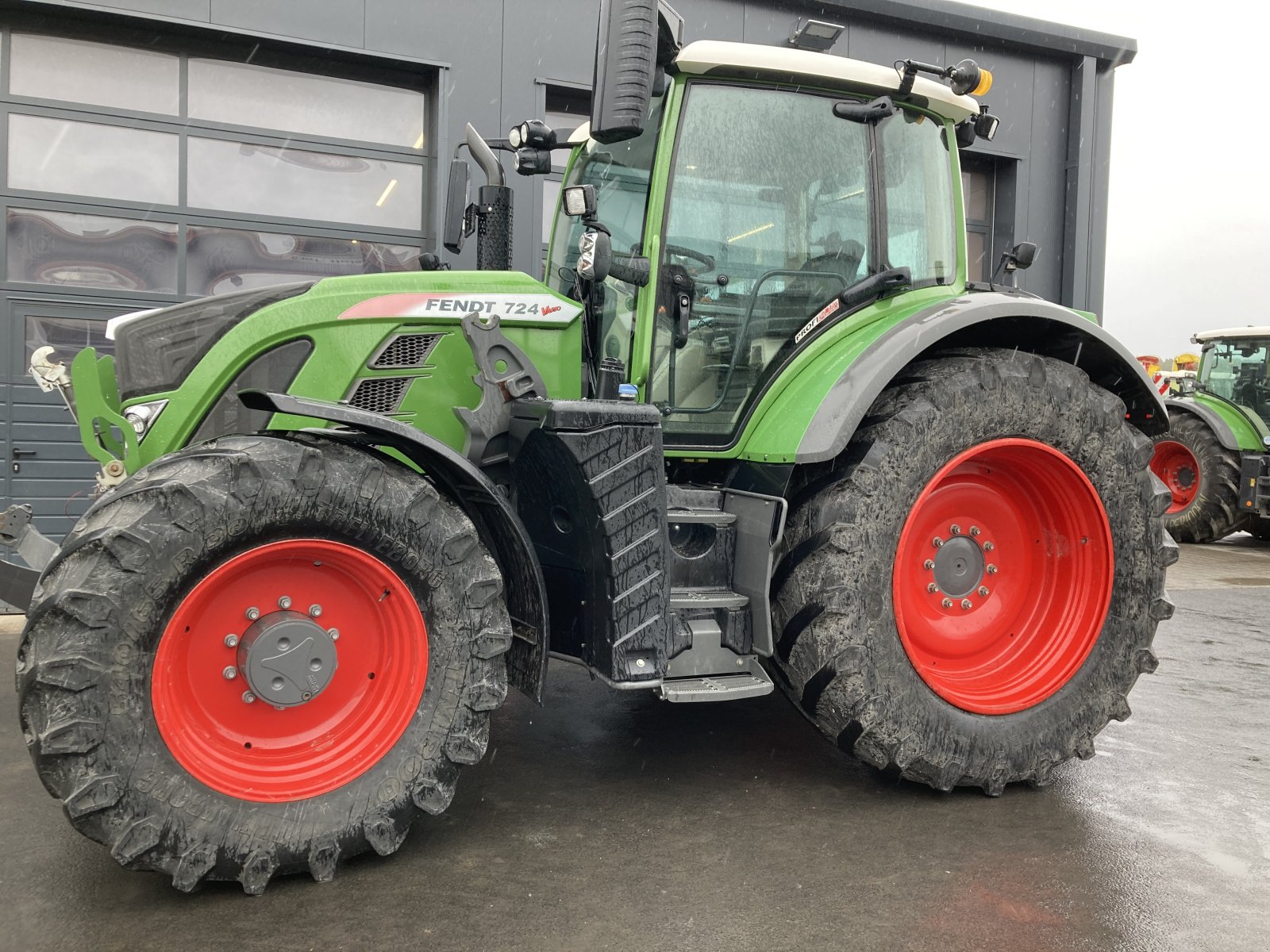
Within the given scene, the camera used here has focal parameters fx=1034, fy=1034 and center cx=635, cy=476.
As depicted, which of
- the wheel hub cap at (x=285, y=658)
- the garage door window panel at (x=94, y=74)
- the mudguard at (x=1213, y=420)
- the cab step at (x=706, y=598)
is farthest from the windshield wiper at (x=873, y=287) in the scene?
the mudguard at (x=1213, y=420)

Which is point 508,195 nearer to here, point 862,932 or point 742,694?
point 742,694

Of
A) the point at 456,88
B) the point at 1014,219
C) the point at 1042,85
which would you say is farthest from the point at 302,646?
the point at 1042,85

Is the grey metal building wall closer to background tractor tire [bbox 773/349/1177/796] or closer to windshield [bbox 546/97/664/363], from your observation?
windshield [bbox 546/97/664/363]

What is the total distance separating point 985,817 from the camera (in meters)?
3.17

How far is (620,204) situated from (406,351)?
97 cm

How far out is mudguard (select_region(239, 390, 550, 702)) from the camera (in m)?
2.64

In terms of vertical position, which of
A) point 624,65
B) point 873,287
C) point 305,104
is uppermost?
point 305,104

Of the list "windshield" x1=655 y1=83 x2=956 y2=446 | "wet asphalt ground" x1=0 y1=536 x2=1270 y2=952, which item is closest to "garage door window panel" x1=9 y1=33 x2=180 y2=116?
"wet asphalt ground" x1=0 y1=536 x2=1270 y2=952

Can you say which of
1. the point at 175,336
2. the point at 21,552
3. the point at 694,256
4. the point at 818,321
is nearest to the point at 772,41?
the point at 818,321

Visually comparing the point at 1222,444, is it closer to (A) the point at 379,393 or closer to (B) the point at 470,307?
(B) the point at 470,307

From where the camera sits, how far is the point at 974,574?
3580 millimetres

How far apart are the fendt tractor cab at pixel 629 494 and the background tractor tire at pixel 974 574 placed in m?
0.01

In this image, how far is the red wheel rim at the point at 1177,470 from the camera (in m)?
12.0

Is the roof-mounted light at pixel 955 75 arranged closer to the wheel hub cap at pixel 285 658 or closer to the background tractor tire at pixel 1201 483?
the wheel hub cap at pixel 285 658
